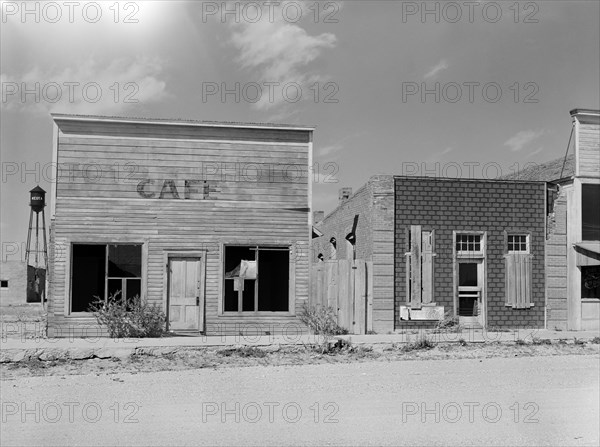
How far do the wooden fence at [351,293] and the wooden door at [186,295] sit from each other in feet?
9.48

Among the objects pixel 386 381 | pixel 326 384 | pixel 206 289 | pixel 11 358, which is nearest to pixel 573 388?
pixel 386 381

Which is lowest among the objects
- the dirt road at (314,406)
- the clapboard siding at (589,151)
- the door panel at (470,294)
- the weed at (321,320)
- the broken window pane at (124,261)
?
the dirt road at (314,406)

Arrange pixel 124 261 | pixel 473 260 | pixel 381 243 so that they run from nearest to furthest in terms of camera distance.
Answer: pixel 124 261, pixel 381 243, pixel 473 260

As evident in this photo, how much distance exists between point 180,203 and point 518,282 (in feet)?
30.3

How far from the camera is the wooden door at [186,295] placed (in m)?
15.7

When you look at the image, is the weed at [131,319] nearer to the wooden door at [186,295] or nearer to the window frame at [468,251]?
the wooden door at [186,295]

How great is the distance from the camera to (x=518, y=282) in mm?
16984

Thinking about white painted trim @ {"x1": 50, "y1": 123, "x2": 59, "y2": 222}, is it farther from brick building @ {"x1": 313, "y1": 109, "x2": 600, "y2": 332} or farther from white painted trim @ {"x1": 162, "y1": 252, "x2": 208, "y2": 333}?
brick building @ {"x1": 313, "y1": 109, "x2": 600, "y2": 332}

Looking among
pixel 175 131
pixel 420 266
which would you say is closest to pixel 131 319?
pixel 175 131

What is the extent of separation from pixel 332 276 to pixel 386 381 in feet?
17.3

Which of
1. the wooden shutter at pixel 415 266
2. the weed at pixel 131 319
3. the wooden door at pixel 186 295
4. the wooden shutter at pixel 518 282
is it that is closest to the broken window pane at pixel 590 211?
the wooden shutter at pixel 518 282

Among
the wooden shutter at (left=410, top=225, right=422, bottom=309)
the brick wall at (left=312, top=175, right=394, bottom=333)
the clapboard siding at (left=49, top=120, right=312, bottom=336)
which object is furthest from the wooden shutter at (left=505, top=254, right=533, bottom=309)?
the clapboard siding at (left=49, top=120, right=312, bottom=336)

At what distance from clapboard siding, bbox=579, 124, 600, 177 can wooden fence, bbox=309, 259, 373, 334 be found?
6.85m

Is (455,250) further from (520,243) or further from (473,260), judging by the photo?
(520,243)
